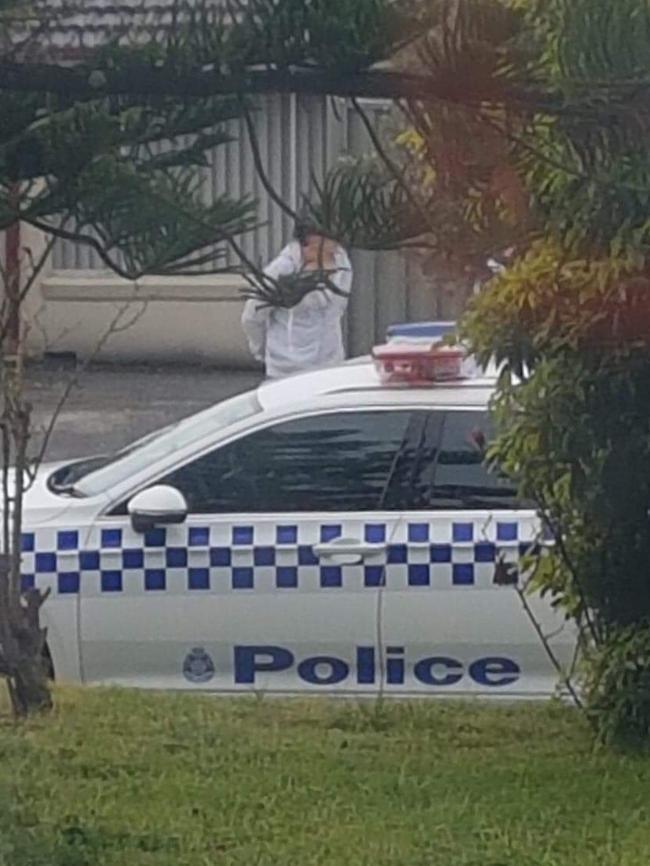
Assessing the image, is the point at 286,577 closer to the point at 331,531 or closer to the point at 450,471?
the point at 331,531

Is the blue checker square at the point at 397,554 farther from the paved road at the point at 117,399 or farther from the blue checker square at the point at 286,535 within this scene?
the paved road at the point at 117,399

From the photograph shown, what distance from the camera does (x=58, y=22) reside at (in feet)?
11.3

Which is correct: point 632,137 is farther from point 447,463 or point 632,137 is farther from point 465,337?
point 447,463

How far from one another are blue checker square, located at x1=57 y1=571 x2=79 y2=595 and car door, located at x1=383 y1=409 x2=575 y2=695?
1.05 meters

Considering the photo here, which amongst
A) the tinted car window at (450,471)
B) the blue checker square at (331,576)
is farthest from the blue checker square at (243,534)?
the tinted car window at (450,471)

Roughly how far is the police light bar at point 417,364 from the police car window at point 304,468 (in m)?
0.16

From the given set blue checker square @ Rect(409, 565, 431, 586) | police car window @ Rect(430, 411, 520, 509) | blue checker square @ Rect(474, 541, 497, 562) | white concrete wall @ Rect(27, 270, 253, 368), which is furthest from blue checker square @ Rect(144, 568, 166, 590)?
white concrete wall @ Rect(27, 270, 253, 368)

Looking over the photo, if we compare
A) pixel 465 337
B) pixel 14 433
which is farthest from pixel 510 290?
pixel 14 433

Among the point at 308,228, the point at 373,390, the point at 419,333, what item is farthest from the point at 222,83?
the point at 419,333

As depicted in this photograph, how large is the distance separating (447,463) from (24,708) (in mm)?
1903

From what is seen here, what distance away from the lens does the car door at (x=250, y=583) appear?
7199 millimetres

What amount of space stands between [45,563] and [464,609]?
1.43m

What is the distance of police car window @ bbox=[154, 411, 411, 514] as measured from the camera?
741cm

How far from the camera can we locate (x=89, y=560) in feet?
24.0
